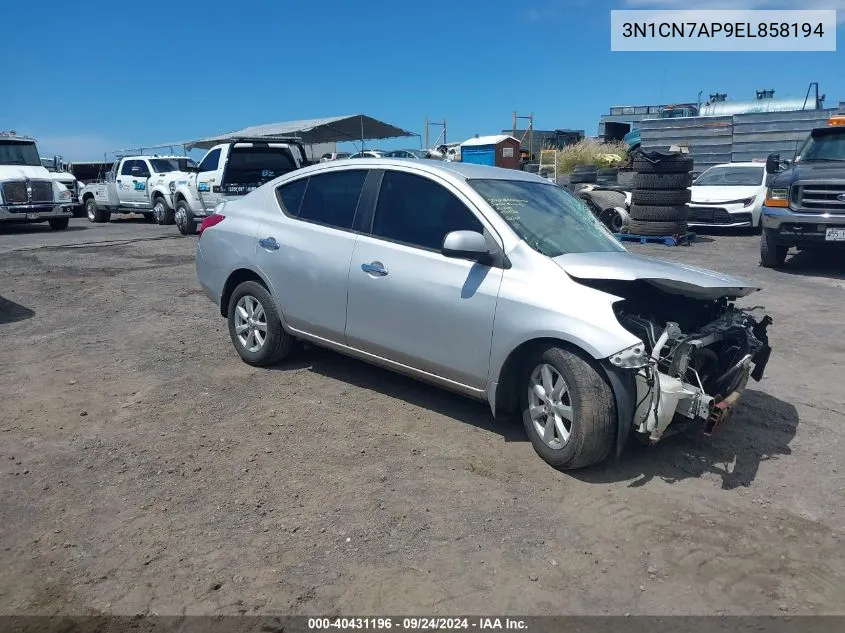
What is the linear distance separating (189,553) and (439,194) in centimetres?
264

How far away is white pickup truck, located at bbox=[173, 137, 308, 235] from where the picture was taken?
1417cm

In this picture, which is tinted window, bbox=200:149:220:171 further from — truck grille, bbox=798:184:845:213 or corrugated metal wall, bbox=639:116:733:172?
corrugated metal wall, bbox=639:116:733:172

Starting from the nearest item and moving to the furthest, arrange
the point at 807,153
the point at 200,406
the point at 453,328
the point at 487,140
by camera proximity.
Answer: the point at 453,328 → the point at 200,406 → the point at 807,153 → the point at 487,140

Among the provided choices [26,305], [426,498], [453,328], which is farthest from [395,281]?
[26,305]

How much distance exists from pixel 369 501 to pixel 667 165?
11144 mm

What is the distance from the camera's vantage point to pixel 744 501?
371cm

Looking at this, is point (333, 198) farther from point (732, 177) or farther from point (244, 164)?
point (732, 177)

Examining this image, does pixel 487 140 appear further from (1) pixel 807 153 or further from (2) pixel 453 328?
(2) pixel 453 328

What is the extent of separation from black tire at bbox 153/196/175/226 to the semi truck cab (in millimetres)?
15172

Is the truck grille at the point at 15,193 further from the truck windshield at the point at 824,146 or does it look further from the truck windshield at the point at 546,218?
the truck windshield at the point at 824,146

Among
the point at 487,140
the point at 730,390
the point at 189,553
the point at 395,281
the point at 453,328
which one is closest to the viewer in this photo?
the point at 189,553

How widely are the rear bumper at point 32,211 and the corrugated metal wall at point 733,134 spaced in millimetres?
16684

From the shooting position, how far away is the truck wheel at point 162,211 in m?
19.5

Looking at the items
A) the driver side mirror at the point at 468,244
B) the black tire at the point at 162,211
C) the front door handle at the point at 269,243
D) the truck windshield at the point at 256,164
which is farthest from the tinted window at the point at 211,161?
the driver side mirror at the point at 468,244
